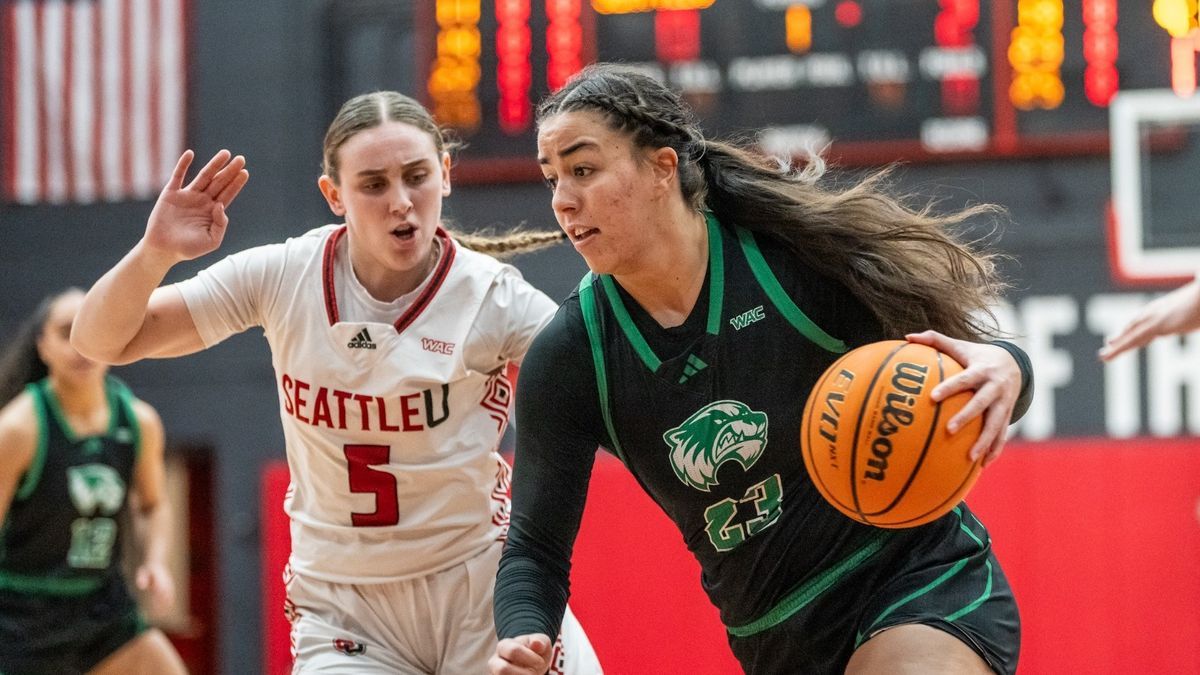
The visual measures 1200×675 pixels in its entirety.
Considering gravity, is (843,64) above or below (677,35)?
below

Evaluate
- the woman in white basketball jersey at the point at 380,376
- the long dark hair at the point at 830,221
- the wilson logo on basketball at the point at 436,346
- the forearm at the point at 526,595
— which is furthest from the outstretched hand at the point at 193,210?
the forearm at the point at 526,595

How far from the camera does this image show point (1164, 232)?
8312 millimetres

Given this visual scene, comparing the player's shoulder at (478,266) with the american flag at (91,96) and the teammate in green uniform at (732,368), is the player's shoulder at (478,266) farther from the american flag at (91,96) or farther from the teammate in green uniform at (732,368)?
the american flag at (91,96)

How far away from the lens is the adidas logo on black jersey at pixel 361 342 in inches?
147

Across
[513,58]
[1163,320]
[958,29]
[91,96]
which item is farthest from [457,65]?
[1163,320]

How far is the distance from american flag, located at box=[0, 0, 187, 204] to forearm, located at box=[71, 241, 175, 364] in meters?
6.19

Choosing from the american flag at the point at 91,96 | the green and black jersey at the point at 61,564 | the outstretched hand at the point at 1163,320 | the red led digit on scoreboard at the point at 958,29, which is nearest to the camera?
the outstretched hand at the point at 1163,320

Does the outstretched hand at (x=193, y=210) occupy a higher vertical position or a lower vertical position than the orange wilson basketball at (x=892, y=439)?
higher

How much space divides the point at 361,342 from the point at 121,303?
59 cm

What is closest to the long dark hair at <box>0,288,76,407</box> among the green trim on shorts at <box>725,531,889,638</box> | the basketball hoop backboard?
the green trim on shorts at <box>725,531,889,638</box>

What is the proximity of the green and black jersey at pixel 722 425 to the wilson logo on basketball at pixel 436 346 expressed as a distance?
1.56ft

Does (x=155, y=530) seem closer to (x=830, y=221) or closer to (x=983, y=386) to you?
(x=830, y=221)

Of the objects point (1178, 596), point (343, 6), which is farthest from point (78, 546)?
point (1178, 596)

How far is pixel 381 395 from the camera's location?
369cm
